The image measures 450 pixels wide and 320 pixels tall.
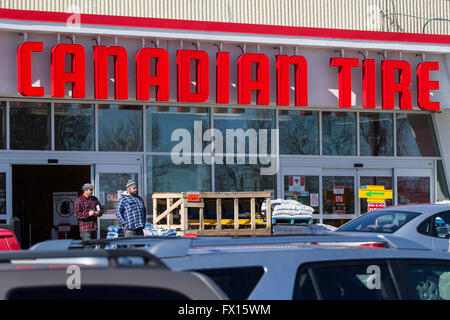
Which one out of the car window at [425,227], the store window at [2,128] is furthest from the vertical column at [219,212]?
the car window at [425,227]

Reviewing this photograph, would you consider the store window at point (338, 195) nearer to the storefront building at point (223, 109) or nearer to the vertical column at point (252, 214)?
the storefront building at point (223, 109)

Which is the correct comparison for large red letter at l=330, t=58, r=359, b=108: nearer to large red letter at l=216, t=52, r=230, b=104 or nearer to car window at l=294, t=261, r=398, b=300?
large red letter at l=216, t=52, r=230, b=104

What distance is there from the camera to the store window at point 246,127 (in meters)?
15.6

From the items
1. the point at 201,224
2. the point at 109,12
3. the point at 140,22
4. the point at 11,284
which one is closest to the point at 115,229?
the point at 201,224

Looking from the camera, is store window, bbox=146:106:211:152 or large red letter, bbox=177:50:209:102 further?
store window, bbox=146:106:211:152

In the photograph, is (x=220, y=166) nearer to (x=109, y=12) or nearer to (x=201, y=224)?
(x=201, y=224)

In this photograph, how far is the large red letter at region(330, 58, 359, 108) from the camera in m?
15.4

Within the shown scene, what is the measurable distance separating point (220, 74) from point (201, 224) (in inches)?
133

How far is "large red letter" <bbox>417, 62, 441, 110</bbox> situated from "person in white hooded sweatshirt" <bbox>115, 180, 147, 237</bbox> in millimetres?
7478

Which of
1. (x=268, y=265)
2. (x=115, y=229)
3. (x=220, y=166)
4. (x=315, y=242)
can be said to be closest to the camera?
(x=268, y=265)

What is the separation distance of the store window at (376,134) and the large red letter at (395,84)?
1.08 metres

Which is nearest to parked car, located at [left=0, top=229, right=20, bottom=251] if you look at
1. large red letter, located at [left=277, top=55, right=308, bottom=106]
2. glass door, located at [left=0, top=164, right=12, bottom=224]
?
glass door, located at [left=0, top=164, right=12, bottom=224]

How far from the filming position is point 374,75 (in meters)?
15.6

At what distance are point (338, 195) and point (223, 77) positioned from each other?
4400 mm
